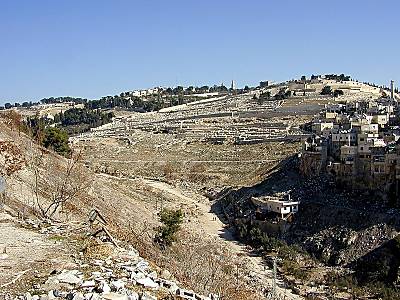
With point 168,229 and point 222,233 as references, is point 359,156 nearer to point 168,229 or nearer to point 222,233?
point 222,233

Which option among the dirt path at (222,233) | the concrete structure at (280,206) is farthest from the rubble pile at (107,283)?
the concrete structure at (280,206)

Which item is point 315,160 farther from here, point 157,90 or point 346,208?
point 157,90

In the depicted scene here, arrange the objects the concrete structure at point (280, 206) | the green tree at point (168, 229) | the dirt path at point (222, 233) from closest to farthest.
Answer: the green tree at point (168, 229) < the dirt path at point (222, 233) < the concrete structure at point (280, 206)

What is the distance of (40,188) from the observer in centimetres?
1916

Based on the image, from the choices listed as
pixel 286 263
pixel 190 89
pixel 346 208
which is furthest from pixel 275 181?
pixel 190 89

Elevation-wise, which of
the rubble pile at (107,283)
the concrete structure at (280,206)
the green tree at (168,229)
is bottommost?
the concrete structure at (280,206)

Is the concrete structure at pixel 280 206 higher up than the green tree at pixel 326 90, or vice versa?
the green tree at pixel 326 90

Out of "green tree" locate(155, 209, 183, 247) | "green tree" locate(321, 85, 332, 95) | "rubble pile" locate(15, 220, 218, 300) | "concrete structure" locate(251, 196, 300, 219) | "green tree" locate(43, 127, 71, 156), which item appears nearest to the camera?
"rubble pile" locate(15, 220, 218, 300)

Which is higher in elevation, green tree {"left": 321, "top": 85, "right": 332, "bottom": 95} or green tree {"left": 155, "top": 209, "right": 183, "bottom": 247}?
green tree {"left": 321, "top": 85, "right": 332, "bottom": 95}

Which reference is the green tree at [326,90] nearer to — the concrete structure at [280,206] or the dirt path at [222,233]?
the dirt path at [222,233]

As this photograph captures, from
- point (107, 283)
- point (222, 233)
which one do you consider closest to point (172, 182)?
point (222, 233)

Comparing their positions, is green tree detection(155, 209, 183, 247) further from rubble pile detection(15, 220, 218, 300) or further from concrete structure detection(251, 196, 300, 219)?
rubble pile detection(15, 220, 218, 300)

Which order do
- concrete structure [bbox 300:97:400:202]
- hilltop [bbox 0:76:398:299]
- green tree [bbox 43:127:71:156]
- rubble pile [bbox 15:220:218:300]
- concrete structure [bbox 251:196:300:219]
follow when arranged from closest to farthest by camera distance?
rubble pile [bbox 15:220:218:300] → hilltop [bbox 0:76:398:299] → concrete structure [bbox 300:97:400:202] → concrete structure [bbox 251:196:300:219] → green tree [bbox 43:127:71:156]

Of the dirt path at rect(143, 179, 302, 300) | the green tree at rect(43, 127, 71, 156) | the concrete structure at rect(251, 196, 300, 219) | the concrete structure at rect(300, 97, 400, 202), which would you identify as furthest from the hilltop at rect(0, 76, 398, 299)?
the concrete structure at rect(300, 97, 400, 202)
